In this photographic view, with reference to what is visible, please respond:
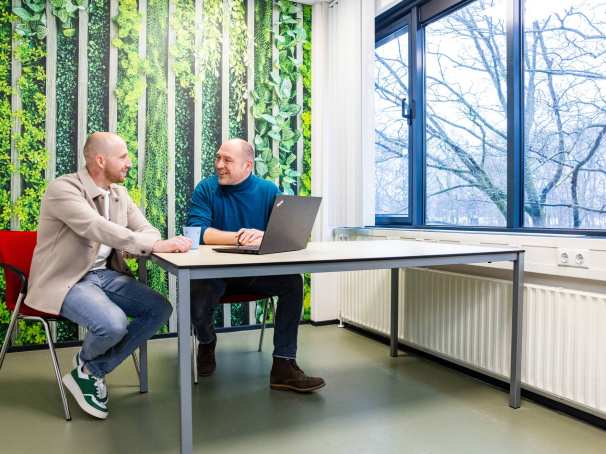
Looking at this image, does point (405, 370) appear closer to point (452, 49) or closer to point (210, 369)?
point (210, 369)

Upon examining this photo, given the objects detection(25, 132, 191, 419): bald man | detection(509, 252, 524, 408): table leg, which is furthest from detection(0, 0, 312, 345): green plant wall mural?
detection(509, 252, 524, 408): table leg

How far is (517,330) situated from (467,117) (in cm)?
136

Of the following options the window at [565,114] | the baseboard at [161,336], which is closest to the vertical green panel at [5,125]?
the baseboard at [161,336]

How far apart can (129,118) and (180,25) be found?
0.71 metres

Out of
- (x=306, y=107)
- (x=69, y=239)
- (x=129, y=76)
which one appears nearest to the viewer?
(x=69, y=239)

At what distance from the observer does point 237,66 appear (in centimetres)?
357

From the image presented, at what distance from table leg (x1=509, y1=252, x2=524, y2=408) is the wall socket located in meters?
0.15

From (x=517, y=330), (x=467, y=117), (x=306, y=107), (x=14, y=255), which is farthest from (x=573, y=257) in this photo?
(x=14, y=255)

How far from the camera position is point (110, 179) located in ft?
7.42

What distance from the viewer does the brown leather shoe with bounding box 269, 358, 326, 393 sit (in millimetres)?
2377

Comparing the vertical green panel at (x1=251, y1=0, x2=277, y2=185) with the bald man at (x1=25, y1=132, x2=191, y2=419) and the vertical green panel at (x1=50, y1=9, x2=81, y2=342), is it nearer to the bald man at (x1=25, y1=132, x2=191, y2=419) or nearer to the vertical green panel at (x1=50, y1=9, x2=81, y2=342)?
the vertical green panel at (x1=50, y1=9, x2=81, y2=342)

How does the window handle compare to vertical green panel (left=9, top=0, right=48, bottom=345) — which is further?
the window handle

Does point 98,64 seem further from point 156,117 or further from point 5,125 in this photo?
point 5,125

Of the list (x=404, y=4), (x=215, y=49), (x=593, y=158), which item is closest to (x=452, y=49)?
(x=404, y=4)
